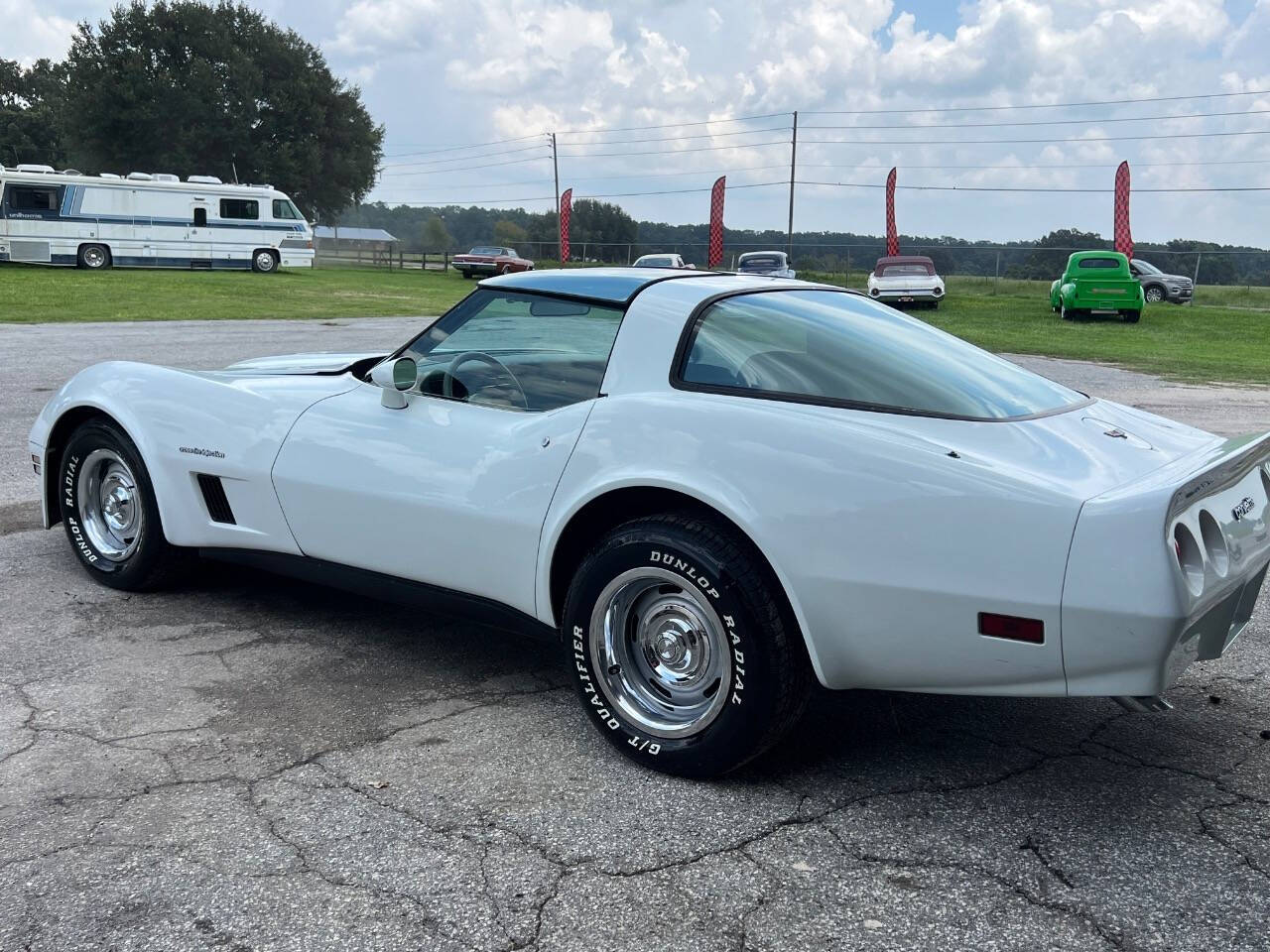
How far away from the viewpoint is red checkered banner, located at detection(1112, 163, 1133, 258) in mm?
30594

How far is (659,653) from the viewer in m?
3.21

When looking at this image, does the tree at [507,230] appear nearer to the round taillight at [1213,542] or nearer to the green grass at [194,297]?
the green grass at [194,297]

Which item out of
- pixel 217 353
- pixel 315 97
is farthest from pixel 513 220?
pixel 217 353

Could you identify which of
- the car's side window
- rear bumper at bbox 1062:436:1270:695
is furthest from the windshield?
rear bumper at bbox 1062:436:1270:695

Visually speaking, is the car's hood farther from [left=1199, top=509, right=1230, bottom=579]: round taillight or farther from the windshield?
the windshield

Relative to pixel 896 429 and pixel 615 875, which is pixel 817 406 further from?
pixel 615 875

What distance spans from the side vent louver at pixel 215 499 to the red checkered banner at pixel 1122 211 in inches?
1192

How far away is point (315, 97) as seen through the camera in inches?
2160

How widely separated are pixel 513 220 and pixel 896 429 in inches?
3818

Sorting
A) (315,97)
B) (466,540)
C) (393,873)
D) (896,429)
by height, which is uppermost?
(315,97)

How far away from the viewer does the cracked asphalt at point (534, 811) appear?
2.47 meters

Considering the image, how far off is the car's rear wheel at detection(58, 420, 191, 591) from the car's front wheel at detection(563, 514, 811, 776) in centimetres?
197

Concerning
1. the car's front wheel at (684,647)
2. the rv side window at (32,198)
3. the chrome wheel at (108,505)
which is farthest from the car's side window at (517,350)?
the rv side window at (32,198)

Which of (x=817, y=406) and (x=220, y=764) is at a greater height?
(x=817, y=406)
